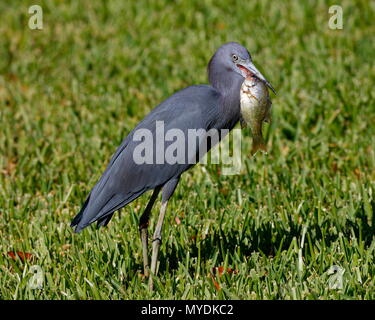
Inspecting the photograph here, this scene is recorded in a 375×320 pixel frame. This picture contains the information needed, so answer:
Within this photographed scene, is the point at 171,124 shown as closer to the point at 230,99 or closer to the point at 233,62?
the point at 230,99

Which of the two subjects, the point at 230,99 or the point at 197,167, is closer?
the point at 230,99

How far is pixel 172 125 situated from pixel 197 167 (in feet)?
6.01

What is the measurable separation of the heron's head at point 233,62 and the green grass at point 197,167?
40.7 inches

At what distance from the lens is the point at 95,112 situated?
702 centimetres

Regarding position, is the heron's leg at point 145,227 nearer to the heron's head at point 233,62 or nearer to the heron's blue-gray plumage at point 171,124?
the heron's blue-gray plumage at point 171,124

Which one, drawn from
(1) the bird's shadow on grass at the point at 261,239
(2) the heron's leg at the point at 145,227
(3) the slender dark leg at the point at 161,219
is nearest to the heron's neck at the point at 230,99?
(3) the slender dark leg at the point at 161,219

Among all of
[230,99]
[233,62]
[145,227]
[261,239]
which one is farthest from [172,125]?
[261,239]

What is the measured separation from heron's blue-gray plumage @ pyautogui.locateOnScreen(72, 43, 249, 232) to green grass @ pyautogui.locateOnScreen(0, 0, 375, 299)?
1.36 feet

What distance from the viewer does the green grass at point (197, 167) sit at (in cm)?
431

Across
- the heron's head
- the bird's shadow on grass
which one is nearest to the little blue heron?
the heron's head

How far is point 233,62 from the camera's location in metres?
4.25

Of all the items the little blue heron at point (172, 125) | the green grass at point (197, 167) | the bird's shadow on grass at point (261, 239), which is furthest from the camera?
the bird's shadow on grass at point (261, 239)

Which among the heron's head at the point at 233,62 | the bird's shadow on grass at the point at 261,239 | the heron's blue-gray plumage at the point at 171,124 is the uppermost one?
the heron's head at the point at 233,62
